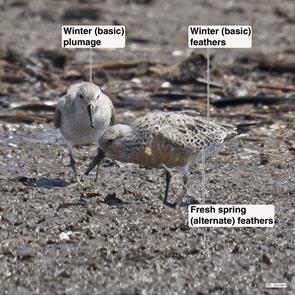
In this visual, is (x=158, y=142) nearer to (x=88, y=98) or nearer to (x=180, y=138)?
(x=180, y=138)

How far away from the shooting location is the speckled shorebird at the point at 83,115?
11.4 meters

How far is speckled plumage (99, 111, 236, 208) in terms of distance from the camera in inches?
415

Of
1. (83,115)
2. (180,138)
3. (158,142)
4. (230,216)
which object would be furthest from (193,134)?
(83,115)

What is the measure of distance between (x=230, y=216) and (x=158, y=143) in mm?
1119

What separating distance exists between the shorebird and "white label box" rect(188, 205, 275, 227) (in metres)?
Result: 0.54

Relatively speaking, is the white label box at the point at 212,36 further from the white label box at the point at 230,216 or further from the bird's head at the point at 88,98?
the white label box at the point at 230,216

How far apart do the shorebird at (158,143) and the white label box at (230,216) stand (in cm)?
54

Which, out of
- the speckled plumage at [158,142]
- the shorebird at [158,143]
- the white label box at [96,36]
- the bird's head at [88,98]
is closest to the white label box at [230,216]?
the shorebird at [158,143]

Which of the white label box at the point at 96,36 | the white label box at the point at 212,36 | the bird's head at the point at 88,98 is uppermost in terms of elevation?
the white label box at the point at 212,36

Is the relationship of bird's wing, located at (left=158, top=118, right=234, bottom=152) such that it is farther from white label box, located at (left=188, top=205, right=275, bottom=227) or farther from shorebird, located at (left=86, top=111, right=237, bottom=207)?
white label box, located at (left=188, top=205, right=275, bottom=227)

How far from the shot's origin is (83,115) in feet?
37.7

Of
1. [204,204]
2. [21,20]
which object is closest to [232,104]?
[204,204]

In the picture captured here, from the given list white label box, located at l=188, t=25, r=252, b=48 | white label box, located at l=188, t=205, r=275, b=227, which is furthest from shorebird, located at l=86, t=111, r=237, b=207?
white label box, located at l=188, t=25, r=252, b=48

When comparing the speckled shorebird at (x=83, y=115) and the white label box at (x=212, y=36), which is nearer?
the speckled shorebird at (x=83, y=115)
